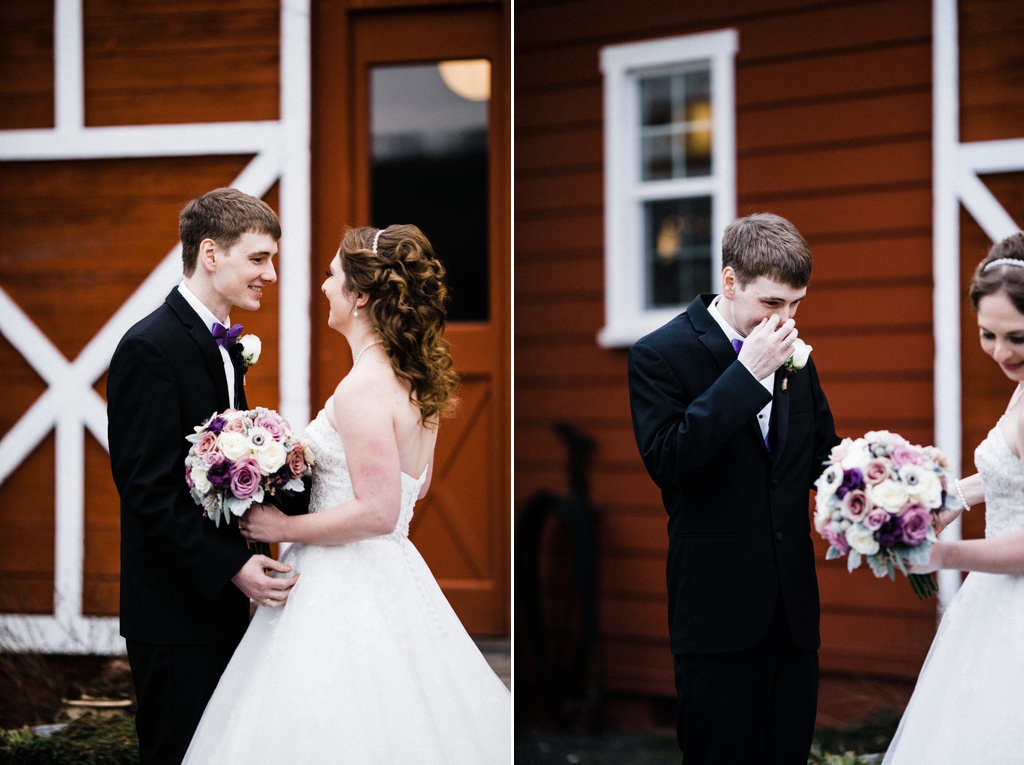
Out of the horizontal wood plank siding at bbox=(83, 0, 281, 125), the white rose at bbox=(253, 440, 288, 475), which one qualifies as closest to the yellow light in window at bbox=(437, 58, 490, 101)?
the horizontal wood plank siding at bbox=(83, 0, 281, 125)

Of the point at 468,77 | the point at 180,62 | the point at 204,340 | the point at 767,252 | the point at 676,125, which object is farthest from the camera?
the point at 676,125

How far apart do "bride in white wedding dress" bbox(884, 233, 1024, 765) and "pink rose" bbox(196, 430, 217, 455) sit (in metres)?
1.92

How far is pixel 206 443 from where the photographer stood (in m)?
2.69

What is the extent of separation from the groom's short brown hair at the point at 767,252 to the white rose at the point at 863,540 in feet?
2.26

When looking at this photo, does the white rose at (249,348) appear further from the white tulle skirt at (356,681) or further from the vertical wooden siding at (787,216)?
the vertical wooden siding at (787,216)

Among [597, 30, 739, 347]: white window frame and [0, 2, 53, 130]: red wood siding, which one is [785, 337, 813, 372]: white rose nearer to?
[597, 30, 739, 347]: white window frame

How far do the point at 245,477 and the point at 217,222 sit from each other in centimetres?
85

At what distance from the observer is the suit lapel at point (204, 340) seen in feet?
9.44

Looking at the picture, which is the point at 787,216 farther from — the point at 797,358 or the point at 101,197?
the point at 101,197

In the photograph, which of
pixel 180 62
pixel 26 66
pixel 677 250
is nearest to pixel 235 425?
pixel 180 62

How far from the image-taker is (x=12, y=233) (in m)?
4.72

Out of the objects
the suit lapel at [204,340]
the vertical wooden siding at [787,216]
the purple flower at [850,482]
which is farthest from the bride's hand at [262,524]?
the vertical wooden siding at [787,216]

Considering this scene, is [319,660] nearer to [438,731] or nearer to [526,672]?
[438,731]

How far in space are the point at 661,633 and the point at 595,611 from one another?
369 mm
